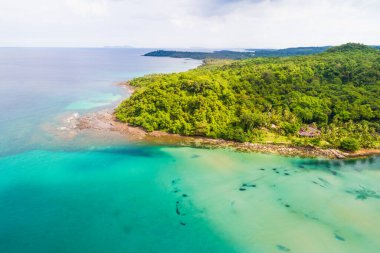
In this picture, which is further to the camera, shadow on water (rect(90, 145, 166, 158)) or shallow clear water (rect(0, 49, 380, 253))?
shadow on water (rect(90, 145, 166, 158))

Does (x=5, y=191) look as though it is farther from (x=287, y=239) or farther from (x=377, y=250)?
Result: (x=377, y=250)

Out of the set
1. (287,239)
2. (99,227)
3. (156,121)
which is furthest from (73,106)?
(287,239)

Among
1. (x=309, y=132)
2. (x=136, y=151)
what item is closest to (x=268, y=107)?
(x=309, y=132)

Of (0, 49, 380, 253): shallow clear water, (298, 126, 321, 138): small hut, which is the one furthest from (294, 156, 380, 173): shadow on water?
(298, 126, 321, 138): small hut

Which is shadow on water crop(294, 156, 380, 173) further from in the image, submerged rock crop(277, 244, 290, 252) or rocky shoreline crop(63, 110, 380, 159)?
submerged rock crop(277, 244, 290, 252)

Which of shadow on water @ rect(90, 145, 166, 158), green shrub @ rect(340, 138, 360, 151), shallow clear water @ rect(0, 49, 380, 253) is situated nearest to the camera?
shallow clear water @ rect(0, 49, 380, 253)

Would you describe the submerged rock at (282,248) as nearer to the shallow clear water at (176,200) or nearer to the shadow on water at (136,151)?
the shallow clear water at (176,200)
